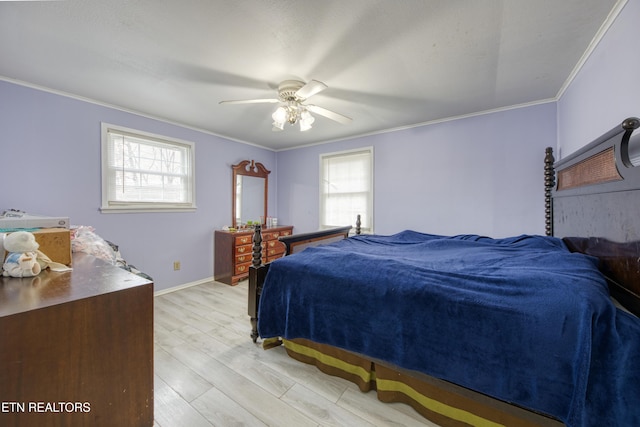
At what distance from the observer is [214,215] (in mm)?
3973

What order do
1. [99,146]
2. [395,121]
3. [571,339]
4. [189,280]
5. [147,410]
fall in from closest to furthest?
[147,410]
[571,339]
[99,146]
[395,121]
[189,280]

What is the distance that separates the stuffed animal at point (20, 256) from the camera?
94cm

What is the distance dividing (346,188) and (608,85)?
9.79ft

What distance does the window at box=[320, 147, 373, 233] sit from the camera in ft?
13.2

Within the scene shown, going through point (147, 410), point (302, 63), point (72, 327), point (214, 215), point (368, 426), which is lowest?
point (368, 426)

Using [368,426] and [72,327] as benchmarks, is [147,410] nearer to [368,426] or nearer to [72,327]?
[72,327]

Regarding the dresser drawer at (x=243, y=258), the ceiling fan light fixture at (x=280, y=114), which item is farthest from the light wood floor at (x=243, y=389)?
the ceiling fan light fixture at (x=280, y=114)

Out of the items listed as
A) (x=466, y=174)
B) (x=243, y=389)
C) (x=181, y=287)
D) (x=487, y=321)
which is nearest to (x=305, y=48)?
(x=487, y=321)

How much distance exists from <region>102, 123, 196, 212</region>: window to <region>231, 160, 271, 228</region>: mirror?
0.75m

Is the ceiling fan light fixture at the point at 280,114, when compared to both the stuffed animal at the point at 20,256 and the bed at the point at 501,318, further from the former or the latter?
the stuffed animal at the point at 20,256

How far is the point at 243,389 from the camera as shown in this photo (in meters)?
1.62

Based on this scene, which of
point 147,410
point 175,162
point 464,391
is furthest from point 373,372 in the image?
point 175,162

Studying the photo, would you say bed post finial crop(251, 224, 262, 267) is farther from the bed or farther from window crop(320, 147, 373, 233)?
window crop(320, 147, 373, 233)

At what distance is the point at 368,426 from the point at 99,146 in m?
3.64
